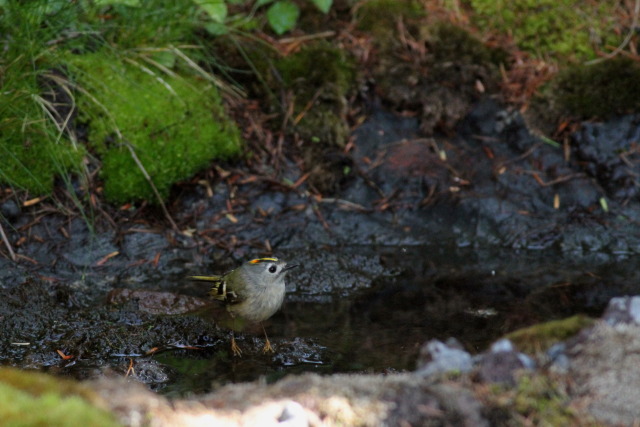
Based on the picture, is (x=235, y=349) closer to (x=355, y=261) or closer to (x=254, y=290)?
(x=254, y=290)

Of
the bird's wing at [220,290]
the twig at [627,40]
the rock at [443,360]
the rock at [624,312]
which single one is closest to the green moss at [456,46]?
the twig at [627,40]

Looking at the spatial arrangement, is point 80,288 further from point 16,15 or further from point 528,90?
point 528,90

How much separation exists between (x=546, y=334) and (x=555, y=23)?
18.6 ft

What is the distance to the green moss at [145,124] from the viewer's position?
6246 millimetres

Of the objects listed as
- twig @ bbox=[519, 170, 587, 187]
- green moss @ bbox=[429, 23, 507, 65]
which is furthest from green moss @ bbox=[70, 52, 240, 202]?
twig @ bbox=[519, 170, 587, 187]

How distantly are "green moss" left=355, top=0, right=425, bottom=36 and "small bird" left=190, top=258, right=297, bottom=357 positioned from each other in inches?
130

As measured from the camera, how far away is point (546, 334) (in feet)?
9.15

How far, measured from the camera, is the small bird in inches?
201

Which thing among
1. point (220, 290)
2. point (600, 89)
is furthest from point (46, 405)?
point (600, 89)

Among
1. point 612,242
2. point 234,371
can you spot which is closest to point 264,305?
point 234,371

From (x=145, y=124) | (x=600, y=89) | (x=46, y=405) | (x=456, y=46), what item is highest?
(x=46, y=405)

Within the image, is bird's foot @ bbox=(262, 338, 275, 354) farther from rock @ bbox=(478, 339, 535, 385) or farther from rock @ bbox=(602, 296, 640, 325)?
rock @ bbox=(602, 296, 640, 325)

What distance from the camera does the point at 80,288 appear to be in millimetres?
5594

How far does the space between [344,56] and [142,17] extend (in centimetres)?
200
